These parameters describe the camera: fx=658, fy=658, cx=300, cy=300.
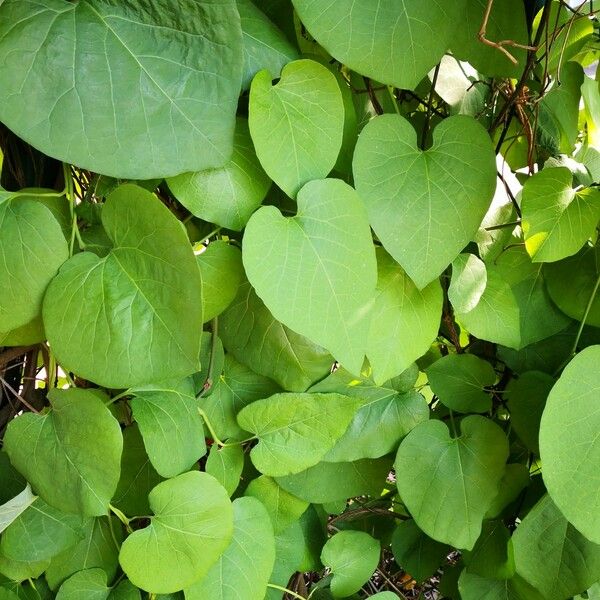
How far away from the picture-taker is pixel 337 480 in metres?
0.64

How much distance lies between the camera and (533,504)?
69cm

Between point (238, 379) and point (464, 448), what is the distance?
0.76ft

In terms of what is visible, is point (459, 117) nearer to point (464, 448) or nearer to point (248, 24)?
point (248, 24)

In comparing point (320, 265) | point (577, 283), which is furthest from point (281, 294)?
point (577, 283)

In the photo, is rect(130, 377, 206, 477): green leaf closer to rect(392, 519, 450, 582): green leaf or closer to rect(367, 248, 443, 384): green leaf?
rect(367, 248, 443, 384): green leaf

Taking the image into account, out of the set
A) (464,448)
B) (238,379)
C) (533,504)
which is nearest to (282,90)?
(238,379)

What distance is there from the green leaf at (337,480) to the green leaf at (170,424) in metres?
0.12

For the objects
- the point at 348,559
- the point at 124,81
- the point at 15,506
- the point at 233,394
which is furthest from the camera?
the point at 348,559

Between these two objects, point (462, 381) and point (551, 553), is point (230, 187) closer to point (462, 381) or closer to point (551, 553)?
point (462, 381)

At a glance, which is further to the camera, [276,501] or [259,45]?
[276,501]

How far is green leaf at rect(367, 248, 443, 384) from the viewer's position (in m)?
0.55

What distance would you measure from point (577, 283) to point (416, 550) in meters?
0.37

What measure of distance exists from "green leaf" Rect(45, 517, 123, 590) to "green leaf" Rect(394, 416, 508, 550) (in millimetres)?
267

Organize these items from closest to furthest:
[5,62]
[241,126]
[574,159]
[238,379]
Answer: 1. [5,62]
2. [241,126]
3. [238,379]
4. [574,159]
